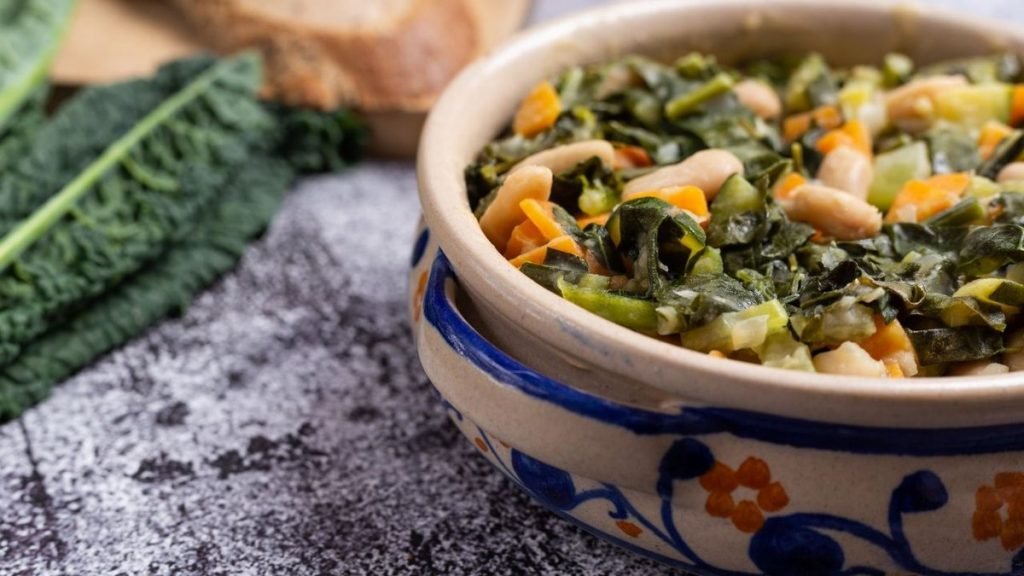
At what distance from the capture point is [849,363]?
4.68 ft

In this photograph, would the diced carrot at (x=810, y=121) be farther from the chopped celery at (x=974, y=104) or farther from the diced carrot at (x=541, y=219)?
the diced carrot at (x=541, y=219)

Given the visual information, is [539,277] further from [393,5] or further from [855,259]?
[393,5]

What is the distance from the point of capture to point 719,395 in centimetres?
131

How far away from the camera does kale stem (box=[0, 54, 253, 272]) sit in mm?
2273

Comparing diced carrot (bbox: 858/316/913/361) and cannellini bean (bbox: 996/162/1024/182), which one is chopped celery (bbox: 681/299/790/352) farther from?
cannellini bean (bbox: 996/162/1024/182)

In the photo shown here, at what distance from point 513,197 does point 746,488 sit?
2.00 feet

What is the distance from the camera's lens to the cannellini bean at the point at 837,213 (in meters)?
1.77

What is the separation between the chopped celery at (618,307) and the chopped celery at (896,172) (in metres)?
0.63

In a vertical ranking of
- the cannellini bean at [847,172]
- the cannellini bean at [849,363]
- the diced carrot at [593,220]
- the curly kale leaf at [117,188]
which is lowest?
the curly kale leaf at [117,188]

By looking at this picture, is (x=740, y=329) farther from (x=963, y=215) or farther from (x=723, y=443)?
(x=963, y=215)

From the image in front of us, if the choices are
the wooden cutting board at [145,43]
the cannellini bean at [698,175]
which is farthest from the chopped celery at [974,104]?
the wooden cutting board at [145,43]

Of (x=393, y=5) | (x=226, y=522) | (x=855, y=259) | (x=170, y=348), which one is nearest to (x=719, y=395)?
(x=855, y=259)

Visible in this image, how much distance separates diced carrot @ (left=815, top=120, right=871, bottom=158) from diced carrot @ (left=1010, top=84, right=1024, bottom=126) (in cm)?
32

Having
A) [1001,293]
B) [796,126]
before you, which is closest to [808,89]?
[796,126]
